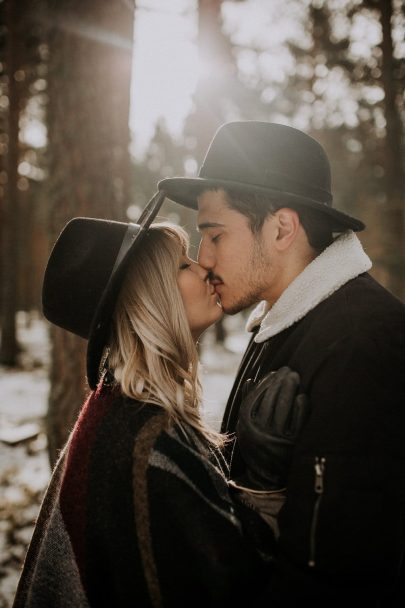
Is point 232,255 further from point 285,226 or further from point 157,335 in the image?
point 157,335

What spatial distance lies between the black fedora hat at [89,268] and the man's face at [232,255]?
1.41ft

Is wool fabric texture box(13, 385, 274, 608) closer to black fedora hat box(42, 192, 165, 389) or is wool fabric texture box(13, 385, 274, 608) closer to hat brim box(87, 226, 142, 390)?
hat brim box(87, 226, 142, 390)

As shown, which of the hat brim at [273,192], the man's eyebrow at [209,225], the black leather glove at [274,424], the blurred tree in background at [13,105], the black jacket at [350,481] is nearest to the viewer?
the black jacket at [350,481]

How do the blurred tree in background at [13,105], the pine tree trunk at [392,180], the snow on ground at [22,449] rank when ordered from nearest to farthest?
the snow on ground at [22,449] < the blurred tree in background at [13,105] < the pine tree trunk at [392,180]

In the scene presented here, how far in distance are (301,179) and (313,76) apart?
1594 cm

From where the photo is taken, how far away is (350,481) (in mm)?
1368

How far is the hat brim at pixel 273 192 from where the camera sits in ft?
6.13

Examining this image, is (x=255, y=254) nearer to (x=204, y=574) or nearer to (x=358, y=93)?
(x=204, y=574)

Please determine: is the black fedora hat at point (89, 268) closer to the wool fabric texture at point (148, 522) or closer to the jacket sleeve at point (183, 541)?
the wool fabric texture at point (148, 522)

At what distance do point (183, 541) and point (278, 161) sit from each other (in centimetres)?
159

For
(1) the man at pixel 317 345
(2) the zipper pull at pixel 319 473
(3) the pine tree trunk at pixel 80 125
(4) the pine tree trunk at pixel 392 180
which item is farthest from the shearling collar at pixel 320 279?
(4) the pine tree trunk at pixel 392 180

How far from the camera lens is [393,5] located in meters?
11.9

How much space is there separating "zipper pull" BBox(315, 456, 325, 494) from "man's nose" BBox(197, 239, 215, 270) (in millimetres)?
1120

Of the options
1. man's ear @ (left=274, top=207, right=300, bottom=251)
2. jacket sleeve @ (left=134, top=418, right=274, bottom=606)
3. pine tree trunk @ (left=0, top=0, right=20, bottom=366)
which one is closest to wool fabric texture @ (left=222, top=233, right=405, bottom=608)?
jacket sleeve @ (left=134, top=418, right=274, bottom=606)
